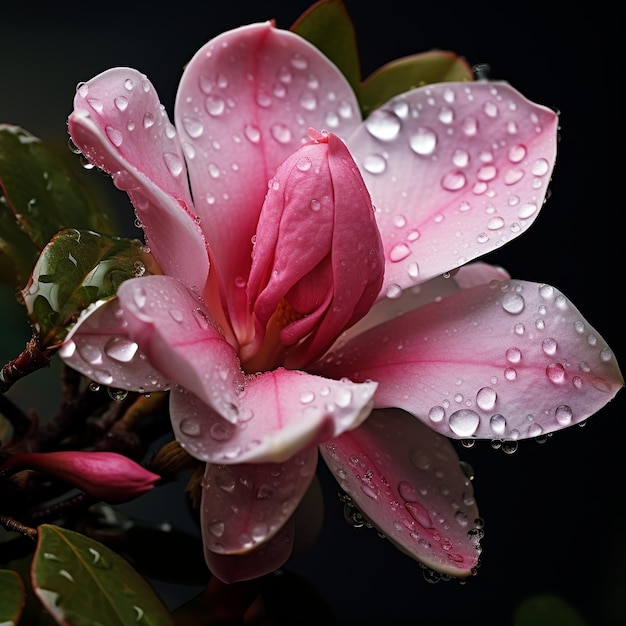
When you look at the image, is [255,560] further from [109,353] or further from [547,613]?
[547,613]

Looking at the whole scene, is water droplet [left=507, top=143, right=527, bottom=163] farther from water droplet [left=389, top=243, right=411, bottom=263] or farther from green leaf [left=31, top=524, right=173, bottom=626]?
green leaf [left=31, top=524, right=173, bottom=626]

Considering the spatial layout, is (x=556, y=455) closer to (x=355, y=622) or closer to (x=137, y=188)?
(x=355, y=622)

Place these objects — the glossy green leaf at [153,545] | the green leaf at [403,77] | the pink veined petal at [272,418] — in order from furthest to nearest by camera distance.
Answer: the green leaf at [403,77], the glossy green leaf at [153,545], the pink veined petal at [272,418]

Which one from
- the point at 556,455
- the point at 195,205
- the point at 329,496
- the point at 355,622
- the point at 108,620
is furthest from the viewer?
the point at 556,455

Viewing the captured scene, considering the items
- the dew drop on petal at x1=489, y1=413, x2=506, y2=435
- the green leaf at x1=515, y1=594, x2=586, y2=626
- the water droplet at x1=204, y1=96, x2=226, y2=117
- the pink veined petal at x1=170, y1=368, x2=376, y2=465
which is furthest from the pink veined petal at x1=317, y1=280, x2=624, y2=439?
the green leaf at x1=515, y1=594, x2=586, y2=626

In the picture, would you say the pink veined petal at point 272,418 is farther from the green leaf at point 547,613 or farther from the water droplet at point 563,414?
the green leaf at point 547,613

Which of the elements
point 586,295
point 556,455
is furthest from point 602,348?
point 586,295

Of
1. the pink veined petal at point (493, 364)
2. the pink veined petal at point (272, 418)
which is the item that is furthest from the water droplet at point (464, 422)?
the pink veined petal at point (272, 418)
